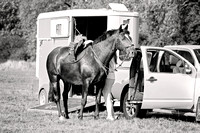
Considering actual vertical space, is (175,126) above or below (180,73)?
below

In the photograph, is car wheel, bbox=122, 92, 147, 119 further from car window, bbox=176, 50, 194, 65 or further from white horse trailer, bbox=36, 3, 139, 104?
car window, bbox=176, 50, 194, 65

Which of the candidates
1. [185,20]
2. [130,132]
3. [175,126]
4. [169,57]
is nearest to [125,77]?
[169,57]

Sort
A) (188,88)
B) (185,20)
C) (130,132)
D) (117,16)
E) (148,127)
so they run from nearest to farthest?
(130,132) < (148,127) < (188,88) < (117,16) < (185,20)

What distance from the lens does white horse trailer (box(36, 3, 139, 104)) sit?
15.2 m

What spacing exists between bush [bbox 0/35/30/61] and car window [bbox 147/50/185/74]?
4730 centimetres

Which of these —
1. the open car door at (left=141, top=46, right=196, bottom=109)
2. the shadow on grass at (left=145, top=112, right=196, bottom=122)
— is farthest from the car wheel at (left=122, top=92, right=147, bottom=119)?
the shadow on grass at (left=145, top=112, right=196, bottom=122)

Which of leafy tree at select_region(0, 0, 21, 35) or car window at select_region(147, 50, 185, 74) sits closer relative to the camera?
car window at select_region(147, 50, 185, 74)

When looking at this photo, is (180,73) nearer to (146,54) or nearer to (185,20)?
(146,54)

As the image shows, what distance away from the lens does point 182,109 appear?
508 inches

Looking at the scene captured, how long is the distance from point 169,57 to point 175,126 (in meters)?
2.45

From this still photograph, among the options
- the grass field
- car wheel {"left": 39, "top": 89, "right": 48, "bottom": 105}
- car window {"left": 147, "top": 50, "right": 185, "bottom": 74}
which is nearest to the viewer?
the grass field

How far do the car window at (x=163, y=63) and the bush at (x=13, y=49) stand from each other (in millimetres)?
47299

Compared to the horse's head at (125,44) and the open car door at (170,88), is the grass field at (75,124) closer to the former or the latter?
the open car door at (170,88)

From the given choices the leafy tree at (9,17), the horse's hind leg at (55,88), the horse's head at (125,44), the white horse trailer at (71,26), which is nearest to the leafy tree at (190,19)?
the white horse trailer at (71,26)
